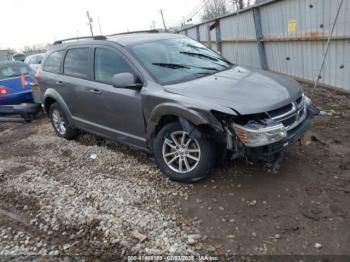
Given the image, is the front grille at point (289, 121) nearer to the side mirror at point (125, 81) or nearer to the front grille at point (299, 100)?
the front grille at point (299, 100)

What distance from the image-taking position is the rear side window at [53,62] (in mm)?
5688

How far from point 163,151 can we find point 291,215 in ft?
5.39

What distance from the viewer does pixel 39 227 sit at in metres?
3.51

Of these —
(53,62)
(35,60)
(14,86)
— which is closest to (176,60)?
(53,62)

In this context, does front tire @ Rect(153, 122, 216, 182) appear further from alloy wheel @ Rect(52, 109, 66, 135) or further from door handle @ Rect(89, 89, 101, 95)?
alloy wheel @ Rect(52, 109, 66, 135)

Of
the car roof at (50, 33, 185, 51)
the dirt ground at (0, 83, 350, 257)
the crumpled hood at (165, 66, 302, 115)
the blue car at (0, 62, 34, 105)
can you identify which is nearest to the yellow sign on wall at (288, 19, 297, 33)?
the dirt ground at (0, 83, 350, 257)

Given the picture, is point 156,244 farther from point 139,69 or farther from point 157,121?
point 139,69

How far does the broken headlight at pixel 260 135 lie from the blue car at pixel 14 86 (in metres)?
6.64

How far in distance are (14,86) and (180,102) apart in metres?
6.35

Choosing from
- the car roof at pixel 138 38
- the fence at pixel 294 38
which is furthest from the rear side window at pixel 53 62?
the fence at pixel 294 38

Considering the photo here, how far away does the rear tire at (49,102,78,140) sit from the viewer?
583 centimetres

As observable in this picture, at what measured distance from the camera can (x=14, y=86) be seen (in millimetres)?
8344

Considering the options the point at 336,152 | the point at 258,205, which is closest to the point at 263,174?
the point at 258,205

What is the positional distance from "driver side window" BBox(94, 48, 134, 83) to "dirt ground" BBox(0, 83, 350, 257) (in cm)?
125
